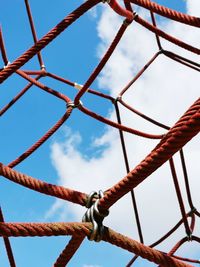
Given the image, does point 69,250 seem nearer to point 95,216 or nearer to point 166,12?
point 95,216

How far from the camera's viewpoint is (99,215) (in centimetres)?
202

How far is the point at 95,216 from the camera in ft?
6.64

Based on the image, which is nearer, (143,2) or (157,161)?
(157,161)

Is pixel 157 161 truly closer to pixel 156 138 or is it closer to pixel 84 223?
pixel 84 223

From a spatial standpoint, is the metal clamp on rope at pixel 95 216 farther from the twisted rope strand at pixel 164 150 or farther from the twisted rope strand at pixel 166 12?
the twisted rope strand at pixel 166 12

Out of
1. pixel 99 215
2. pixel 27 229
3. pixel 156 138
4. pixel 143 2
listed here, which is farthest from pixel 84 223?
pixel 156 138

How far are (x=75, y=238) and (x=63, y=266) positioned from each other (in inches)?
9.0

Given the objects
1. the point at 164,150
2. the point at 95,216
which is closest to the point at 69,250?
the point at 95,216

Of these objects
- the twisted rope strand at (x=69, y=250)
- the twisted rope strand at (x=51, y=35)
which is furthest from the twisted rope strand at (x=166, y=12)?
the twisted rope strand at (x=69, y=250)

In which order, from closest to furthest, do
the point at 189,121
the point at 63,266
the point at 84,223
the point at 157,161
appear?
the point at 189,121 → the point at 157,161 → the point at 84,223 → the point at 63,266

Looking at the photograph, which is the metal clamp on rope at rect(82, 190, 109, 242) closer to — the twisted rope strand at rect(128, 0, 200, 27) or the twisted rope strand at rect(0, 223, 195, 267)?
the twisted rope strand at rect(0, 223, 195, 267)

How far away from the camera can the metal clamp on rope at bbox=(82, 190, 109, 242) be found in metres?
1.98

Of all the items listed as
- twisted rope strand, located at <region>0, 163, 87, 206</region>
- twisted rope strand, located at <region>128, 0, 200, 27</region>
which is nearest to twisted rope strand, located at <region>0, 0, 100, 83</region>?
twisted rope strand, located at <region>128, 0, 200, 27</region>

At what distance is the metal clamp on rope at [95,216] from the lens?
198 centimetres
